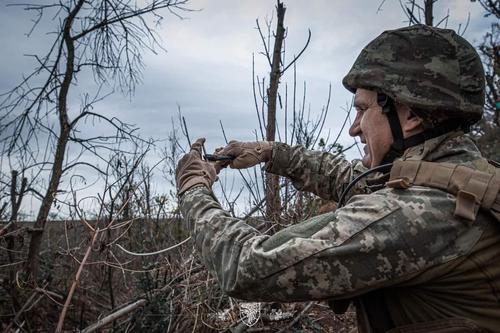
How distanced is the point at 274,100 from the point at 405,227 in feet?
13.8

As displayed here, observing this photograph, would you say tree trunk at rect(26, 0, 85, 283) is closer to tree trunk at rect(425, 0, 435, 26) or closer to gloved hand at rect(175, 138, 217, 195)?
gloved hand at rect(175, 138, 217, 195)

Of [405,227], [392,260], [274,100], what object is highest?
[274,100]

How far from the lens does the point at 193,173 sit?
83.8 inches

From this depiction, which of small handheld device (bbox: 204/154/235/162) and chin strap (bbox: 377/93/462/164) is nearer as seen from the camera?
chin strap (bbox: 377/93/462/164)

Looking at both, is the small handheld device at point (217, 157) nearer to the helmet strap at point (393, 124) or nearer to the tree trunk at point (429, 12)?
the helmet strap at point (393, 124)

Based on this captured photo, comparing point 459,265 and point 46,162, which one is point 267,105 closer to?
point 46,162

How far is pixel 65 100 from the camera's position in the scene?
5816mm

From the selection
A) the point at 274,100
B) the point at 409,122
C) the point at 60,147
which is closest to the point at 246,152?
the point at 409,122

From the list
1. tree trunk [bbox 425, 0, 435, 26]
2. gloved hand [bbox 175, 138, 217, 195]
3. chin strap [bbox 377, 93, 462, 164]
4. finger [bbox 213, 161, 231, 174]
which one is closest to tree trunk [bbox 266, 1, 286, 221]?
finger [bbox 213, 161, 231, 174]

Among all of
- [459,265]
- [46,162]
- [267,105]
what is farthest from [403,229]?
[46,162]

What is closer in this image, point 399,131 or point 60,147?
point 399,131

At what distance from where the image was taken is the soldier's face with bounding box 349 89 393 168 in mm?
1882

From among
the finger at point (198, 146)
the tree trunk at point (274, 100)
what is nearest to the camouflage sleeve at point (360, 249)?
the finger at point (198, 146)

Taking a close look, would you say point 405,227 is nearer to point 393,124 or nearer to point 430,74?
point 393,124
